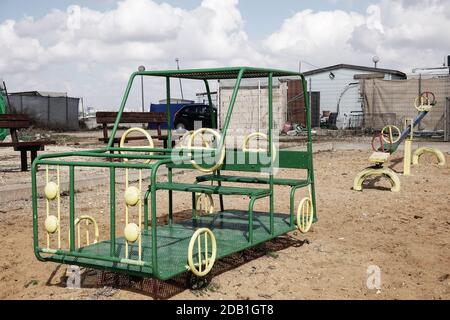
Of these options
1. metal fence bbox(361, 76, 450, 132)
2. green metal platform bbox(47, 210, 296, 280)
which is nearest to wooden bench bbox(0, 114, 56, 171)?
green metal platform bbox(47, 210, 296, 280)

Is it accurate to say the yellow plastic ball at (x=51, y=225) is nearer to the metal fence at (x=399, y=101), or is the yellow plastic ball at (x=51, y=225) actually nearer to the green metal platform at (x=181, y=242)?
the green metal platform at (x=181, y=242)

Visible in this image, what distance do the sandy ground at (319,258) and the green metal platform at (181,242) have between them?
226mm

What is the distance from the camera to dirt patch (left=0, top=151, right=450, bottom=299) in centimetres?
409

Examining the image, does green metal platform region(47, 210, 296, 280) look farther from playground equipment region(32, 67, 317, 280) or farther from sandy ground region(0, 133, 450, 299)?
sandy ground region(0, 133, 450, 299)

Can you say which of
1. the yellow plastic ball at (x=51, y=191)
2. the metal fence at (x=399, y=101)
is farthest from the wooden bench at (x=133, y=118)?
the metal fence at (x=399, y=101)

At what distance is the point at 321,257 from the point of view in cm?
504

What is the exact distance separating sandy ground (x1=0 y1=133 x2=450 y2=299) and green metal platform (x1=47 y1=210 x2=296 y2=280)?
0.23m

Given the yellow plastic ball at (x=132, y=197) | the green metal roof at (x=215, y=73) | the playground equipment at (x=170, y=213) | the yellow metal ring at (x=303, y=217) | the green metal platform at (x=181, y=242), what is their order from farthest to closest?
1. the yellow metal ring at (x=303, y=217)
2. the green metal roof at (x=215, y=73)
3. the green metal platform at (x=181, y=242)
4. the playground equipment at (x=170, y=213)
5. the yellow plastic ball at (x=132, y=197)

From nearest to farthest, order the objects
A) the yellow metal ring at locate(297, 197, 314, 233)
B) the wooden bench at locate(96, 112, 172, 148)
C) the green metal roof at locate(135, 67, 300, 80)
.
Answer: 1. the green metal roof at locate(135, 67, 300, 80)
2. the yellow metal ring at locate(297, 197, 314, 233)
3. the wooden bench at locate(96, 112, 172, 148)

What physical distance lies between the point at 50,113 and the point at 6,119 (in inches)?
856

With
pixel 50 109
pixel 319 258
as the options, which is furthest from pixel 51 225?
pixel 50 109

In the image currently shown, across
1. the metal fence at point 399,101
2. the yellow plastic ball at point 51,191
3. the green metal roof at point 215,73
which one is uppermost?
the metal fence at point 399,101

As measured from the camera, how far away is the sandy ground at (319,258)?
161 inches

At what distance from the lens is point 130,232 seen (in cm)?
352
